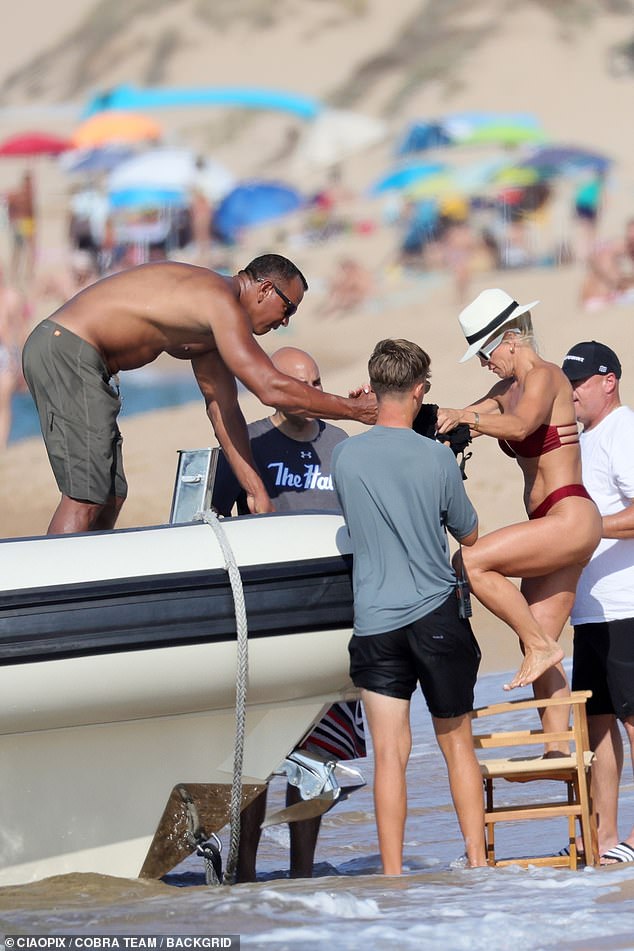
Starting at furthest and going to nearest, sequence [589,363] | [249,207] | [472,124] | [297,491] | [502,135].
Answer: [472,124] → [502,135] → [249,207] → [297,491] → [589,363]

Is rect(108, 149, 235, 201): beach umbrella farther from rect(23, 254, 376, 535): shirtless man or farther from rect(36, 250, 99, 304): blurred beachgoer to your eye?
rect(23, 254, 376, 535): shirtless man

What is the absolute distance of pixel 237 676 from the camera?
3535mm

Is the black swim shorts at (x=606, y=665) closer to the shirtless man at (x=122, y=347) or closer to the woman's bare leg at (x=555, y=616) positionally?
the woman's bare leg at (x=555, y=616)

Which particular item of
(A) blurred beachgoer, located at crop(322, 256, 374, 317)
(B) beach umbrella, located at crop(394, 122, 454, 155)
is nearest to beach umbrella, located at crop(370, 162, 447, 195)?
(B) beach umbrella, located at crop(394, 122, 454, 155)

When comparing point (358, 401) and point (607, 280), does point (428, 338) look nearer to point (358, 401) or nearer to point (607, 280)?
point (607, 280)

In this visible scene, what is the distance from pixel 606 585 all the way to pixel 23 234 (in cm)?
1885

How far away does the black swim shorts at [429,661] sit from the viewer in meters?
3.35

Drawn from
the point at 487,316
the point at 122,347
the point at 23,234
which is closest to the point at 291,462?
the point at 122,347

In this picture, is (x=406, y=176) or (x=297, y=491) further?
(x=406, y=176)

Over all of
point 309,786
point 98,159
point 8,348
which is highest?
point 98,159

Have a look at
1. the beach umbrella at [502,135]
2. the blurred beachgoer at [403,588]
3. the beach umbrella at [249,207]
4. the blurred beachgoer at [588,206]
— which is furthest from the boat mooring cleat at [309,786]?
the beach umbrella at [502,135]

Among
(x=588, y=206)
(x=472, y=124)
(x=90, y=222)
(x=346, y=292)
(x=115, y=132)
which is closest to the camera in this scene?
(x=346, y=292)

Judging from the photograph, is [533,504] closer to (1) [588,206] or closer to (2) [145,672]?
(2) [145,672]

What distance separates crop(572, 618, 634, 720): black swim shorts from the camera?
146 inches
